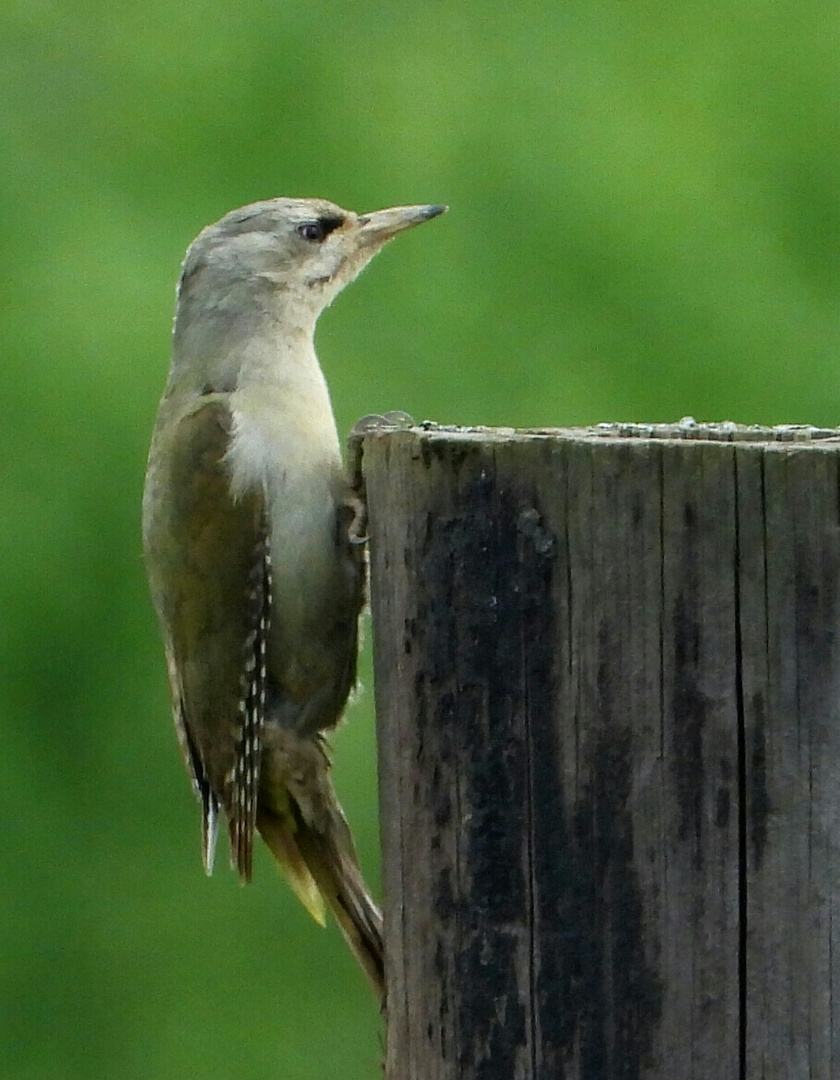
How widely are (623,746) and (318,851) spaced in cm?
203

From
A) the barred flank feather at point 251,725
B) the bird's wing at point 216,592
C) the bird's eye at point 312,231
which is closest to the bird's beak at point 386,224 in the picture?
the bird's eye at point 312,231

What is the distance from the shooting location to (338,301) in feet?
22.3

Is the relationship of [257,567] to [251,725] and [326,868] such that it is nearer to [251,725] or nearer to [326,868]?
[251,725]

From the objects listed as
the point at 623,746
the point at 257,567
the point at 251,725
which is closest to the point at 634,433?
the point at 623,746

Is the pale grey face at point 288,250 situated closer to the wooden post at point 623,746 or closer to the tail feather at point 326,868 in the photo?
the tail feather at point 326,868

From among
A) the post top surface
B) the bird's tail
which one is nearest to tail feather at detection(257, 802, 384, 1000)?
the bird's tail

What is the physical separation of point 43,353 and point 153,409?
1.57ft

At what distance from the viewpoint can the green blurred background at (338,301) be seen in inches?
262

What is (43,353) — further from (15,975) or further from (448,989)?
(448,989)

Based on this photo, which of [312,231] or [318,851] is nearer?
[318,851]

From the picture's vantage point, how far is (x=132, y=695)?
6660mm

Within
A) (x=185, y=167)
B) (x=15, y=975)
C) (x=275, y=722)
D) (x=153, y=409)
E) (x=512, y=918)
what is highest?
(x=185, y=167)

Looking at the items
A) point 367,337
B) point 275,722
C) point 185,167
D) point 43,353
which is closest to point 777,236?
point 367,337

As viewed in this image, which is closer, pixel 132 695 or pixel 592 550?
pixel 592 550
